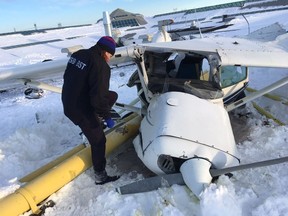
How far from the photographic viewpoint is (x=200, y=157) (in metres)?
4.05

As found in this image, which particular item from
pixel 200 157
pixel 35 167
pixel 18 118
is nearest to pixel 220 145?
pixel 200 157

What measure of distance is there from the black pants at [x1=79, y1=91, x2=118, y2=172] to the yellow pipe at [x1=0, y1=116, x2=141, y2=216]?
0.30 m

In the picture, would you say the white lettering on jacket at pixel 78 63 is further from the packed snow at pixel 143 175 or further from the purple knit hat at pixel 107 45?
the packed snow at pixel 143 175

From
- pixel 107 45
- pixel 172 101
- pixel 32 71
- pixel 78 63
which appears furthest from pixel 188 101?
pixel 32 71

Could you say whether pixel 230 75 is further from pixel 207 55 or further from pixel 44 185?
pixel 44 185

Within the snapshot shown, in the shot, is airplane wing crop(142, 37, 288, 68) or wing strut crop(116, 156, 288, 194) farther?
airplane wing crop(142, 37, 288, 68)

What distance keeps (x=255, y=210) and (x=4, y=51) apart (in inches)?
904

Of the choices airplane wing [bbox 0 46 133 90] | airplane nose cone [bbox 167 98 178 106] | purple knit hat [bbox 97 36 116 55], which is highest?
purple knit hat [bbox 97 36 116 55]

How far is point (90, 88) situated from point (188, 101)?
135cm

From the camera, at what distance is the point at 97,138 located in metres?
4.64

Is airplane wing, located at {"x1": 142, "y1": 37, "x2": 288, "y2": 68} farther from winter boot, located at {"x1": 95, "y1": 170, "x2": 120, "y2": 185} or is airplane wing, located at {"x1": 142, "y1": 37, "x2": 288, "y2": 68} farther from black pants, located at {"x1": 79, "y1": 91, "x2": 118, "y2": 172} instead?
winter boot, located at {"x1": 95, "y1": 170, "x2": 120, "y2": 185}

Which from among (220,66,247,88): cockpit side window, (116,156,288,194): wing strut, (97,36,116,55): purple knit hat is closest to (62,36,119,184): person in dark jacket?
(97,36,116,55): purple knit hat

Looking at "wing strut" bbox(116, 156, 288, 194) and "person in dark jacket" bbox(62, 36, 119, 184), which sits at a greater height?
"person in dark jacket" bbox(62, 36, 119, 184)

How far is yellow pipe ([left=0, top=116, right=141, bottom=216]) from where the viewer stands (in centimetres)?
397
